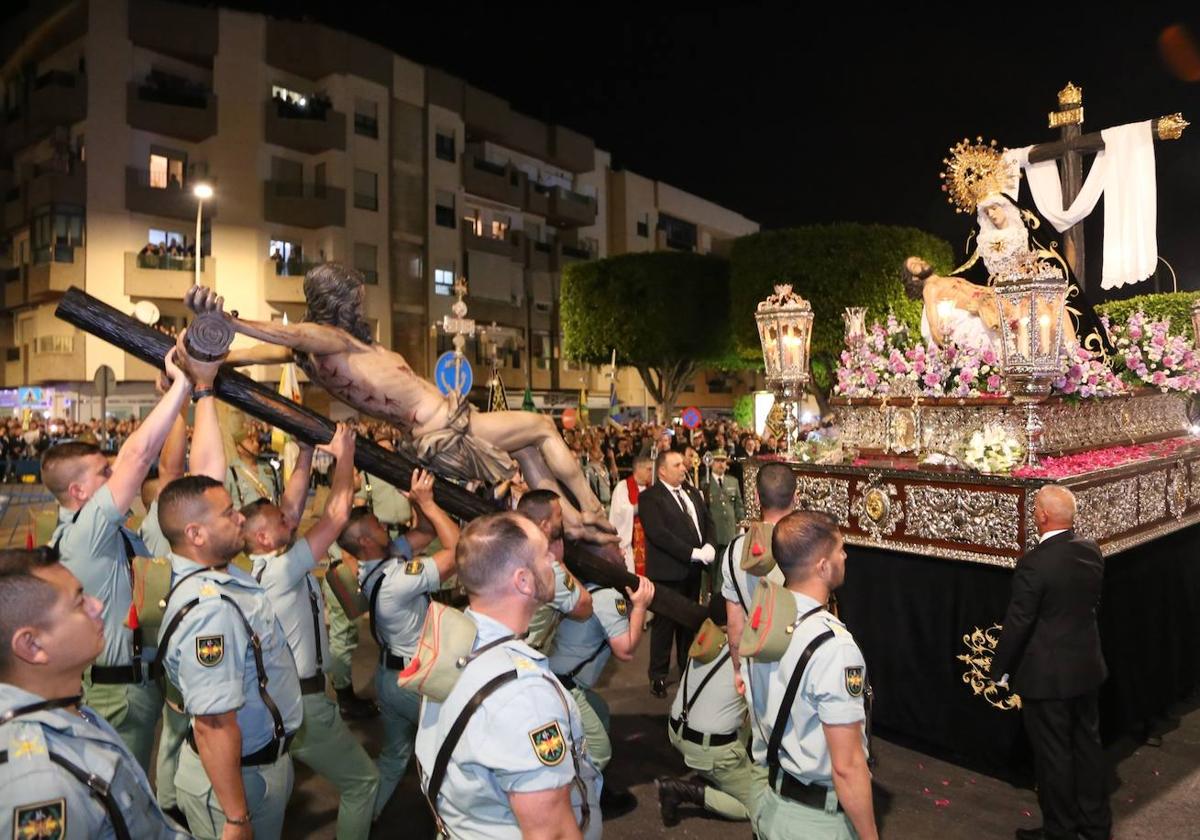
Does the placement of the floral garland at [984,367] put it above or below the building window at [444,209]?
below

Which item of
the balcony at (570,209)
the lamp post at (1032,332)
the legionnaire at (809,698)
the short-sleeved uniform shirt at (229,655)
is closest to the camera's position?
the legionnaire at (809,698)

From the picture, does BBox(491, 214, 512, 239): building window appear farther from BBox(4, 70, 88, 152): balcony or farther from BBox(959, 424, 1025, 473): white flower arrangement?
BBox(959, 424, 1025, 473): white flower arrangement

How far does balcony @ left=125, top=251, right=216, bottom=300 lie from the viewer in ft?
A: 99.2

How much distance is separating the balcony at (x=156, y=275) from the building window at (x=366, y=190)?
7.37 m

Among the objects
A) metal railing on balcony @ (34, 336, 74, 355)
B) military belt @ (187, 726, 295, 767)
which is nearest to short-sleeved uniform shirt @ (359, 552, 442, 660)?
military belt @ (187, 726, 295, 767)

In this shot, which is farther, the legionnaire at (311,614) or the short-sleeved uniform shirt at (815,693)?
the legionnaire at (311,614)

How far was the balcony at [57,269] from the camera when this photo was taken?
29.3 meters

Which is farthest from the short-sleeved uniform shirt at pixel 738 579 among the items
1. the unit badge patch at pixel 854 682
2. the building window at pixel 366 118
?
the building window at pixel 366 118

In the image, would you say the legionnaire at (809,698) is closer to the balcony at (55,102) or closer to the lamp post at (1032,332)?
the lamp post at (1032,332)

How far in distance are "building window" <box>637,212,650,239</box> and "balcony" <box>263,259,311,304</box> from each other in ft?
72.5

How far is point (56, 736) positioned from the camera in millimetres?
2006

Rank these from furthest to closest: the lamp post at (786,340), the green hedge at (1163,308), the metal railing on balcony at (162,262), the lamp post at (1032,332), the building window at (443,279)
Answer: the building window at (443,279), the metal railing on balcony at (162,262), the green hedge at (1163,308), the lamp post at (786,340), the lamp post at (1032,332)

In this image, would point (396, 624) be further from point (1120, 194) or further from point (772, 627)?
point (1120, 194)

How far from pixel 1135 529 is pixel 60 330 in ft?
110
